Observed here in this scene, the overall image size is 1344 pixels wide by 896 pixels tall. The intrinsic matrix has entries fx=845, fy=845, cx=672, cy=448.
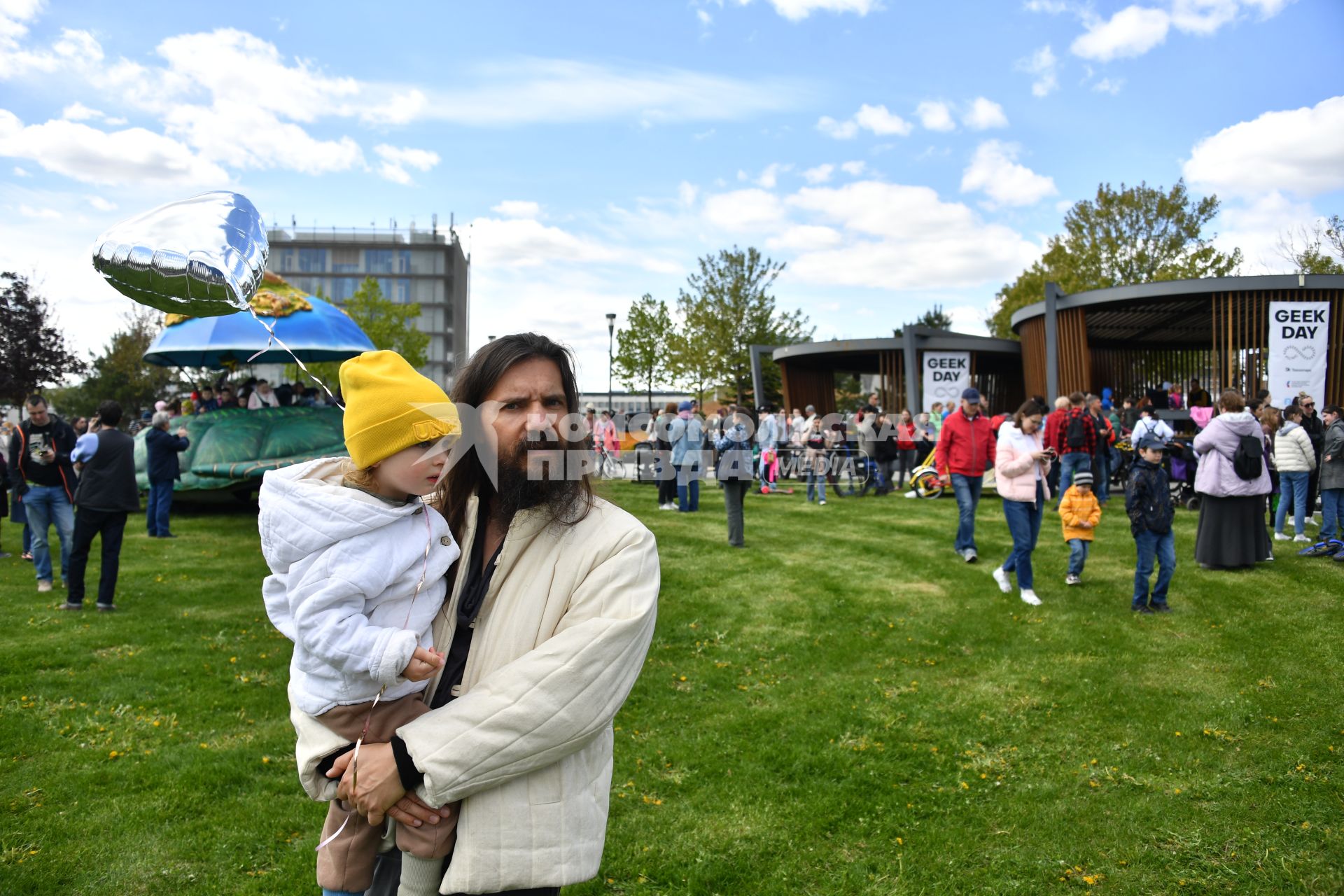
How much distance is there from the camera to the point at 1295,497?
1043 centimetres

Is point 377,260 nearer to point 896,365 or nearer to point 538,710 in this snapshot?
point 896,365

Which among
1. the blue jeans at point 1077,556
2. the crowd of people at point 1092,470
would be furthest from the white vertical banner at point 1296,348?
the blue jeans at point 1077,556

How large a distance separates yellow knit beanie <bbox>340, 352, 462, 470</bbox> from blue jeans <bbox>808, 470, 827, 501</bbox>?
14.4 meters

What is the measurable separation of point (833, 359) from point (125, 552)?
21.5 m

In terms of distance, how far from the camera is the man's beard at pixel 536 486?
1857 mm

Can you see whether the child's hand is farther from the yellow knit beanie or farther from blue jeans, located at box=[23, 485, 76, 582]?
blue jeans, located at box=[23, 485, 76, 582]

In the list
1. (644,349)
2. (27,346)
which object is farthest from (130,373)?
(644,349)

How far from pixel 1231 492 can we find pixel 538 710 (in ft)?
31.5

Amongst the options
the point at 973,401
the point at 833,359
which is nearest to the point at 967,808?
the point at 973,401

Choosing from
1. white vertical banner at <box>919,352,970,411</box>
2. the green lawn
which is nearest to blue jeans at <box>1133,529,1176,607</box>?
the green lawn

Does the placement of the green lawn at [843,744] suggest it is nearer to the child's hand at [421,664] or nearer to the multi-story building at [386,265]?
the child's hand at [421,664]

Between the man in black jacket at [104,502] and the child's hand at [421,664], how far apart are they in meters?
7.49

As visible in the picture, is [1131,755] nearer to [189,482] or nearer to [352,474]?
[352,474]

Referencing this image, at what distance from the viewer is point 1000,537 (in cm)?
1125
